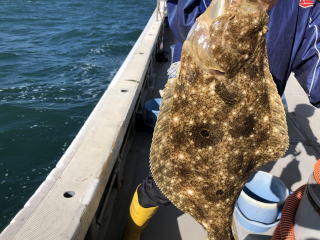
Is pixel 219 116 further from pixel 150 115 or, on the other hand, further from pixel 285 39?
pixel 150 115

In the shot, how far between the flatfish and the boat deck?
47.2 inches

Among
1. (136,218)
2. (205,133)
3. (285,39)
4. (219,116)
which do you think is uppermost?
(285,39)

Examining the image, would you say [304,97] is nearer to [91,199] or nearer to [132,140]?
[132,140]

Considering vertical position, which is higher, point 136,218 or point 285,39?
point 285,39

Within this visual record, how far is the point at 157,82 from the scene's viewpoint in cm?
630

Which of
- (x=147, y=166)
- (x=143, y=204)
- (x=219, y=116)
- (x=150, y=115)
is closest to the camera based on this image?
(x=219, y=116)

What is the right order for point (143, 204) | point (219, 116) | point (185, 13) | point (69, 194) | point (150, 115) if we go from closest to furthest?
point (219, 116), point (69, 194), point (185, 13), point (143, 204), point (150, 115)

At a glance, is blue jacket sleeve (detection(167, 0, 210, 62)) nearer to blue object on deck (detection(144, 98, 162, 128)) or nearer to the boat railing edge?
the boat railing edge

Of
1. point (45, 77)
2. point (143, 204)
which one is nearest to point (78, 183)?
point (143, 204)

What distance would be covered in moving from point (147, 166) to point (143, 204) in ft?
4.08

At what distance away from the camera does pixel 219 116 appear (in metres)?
1.74

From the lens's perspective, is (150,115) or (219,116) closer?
(219,116)

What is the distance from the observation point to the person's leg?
8.04ft

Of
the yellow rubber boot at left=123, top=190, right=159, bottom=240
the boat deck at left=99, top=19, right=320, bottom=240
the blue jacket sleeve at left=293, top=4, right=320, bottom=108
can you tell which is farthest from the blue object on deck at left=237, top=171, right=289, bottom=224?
the blue jacket sleeve at left=293, top=4, right=320, bottom=108
